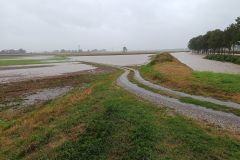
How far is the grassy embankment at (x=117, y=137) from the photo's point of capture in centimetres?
1260

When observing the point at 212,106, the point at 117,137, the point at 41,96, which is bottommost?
the point at 41,96

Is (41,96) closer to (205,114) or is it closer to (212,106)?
(212,106)

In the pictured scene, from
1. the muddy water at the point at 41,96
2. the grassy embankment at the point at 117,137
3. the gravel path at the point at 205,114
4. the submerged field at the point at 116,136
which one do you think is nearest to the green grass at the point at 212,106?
the gravel path at the point at 205,114

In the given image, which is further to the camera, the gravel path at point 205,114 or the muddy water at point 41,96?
the muddy water at point 41,96

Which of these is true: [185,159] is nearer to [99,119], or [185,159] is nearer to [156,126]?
[156,126]

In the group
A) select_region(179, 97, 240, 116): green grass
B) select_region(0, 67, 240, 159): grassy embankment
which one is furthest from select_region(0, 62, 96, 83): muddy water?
select_region(179, 97, 240, 116): green grass

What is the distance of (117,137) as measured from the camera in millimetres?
14672

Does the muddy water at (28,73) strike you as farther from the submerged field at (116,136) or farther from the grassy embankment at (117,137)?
the grassy embankment at (117,137)

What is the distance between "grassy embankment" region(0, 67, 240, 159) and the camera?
496 inches

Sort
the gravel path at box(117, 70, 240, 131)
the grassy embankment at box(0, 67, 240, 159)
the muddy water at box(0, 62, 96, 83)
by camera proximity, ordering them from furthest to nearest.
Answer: the muddy water at box(0, 62, 96, 83) → the gravel path at box(117, 70, 240, 131) → the grassy embankment at box(0, 67, 240, 159)

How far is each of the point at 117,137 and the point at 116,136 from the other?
18 cm

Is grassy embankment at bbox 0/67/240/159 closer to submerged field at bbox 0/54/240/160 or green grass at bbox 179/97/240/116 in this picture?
submerged field at bbox 0/54/240/160

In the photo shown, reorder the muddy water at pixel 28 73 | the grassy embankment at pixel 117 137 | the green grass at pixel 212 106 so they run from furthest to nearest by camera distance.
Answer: the muddy water at pixel 28 73 → the green grass at pixel 212 106 → the grassy embankment at pixel 117 137

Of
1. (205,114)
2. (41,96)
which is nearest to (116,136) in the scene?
(205,114)
